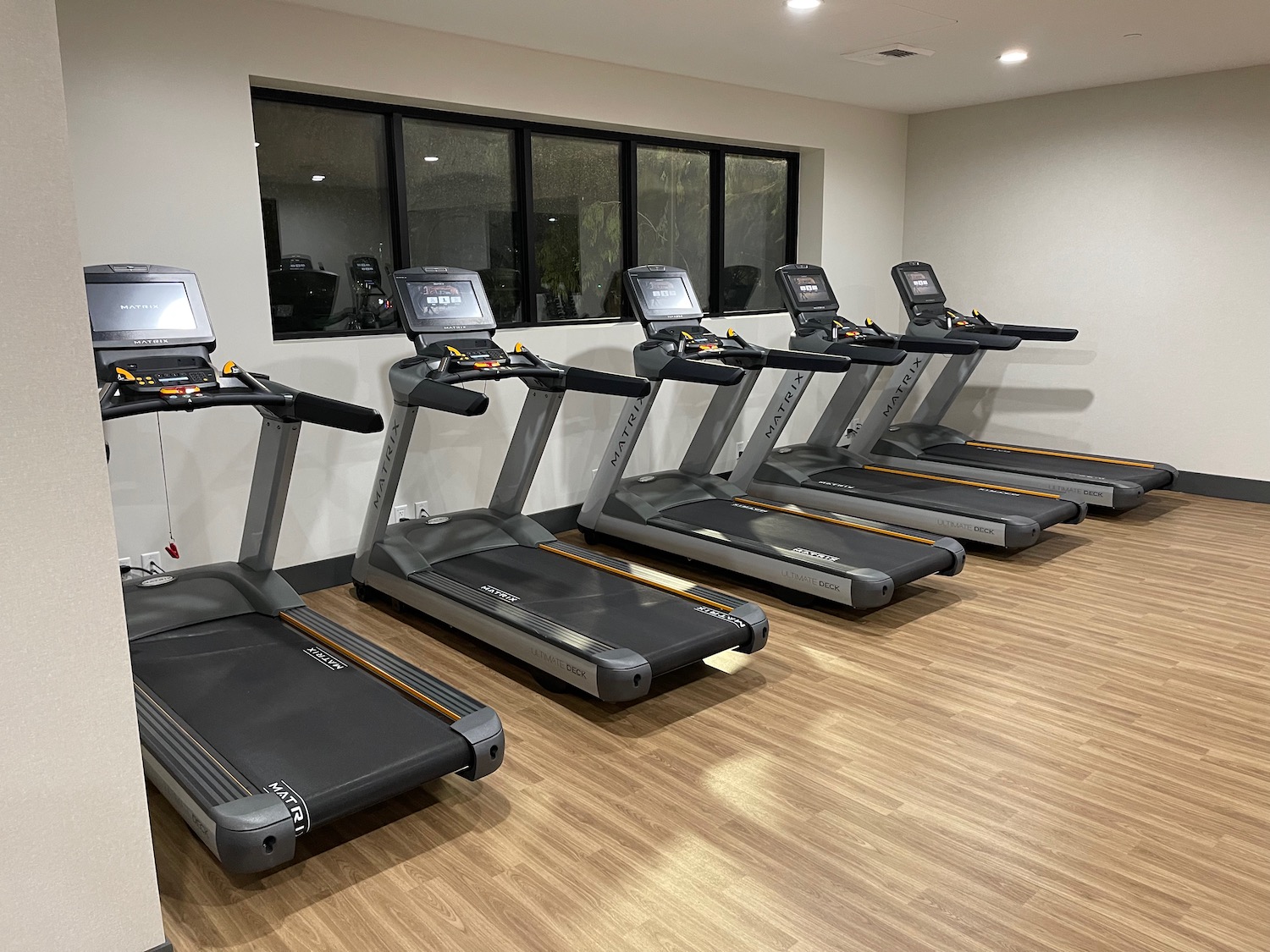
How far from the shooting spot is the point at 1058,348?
6750mm

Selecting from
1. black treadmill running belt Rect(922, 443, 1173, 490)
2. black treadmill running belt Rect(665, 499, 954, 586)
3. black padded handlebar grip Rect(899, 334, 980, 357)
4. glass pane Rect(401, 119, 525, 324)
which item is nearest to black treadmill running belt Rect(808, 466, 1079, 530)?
black treadmill running belt Rect(922, 443, 1173, 490)

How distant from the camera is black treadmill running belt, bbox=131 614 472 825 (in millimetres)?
2484

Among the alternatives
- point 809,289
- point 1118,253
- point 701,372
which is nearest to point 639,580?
point 701,372

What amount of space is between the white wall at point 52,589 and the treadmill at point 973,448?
202 inches

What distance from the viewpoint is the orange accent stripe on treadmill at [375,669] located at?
112 inches

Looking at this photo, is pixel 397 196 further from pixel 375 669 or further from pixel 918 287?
pixel 918 287

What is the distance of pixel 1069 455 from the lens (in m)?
6.35

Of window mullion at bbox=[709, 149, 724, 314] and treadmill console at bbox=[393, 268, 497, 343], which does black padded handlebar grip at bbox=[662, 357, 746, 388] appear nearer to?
treadmill console at bbox=[393, 268, 497, 343]

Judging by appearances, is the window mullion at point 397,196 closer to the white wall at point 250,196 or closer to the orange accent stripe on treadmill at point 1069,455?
the white wall at point 250,196

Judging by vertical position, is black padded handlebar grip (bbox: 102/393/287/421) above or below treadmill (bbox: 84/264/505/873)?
above

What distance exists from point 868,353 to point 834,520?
1.11m

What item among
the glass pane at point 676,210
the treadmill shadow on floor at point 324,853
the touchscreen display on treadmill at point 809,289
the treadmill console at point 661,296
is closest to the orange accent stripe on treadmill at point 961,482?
the touchscreen display on treadmill at point 809,289

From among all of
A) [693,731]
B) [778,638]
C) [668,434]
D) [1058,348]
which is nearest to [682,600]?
[778,638]

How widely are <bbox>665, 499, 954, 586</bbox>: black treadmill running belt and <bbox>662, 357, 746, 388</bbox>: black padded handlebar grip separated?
0.77m
